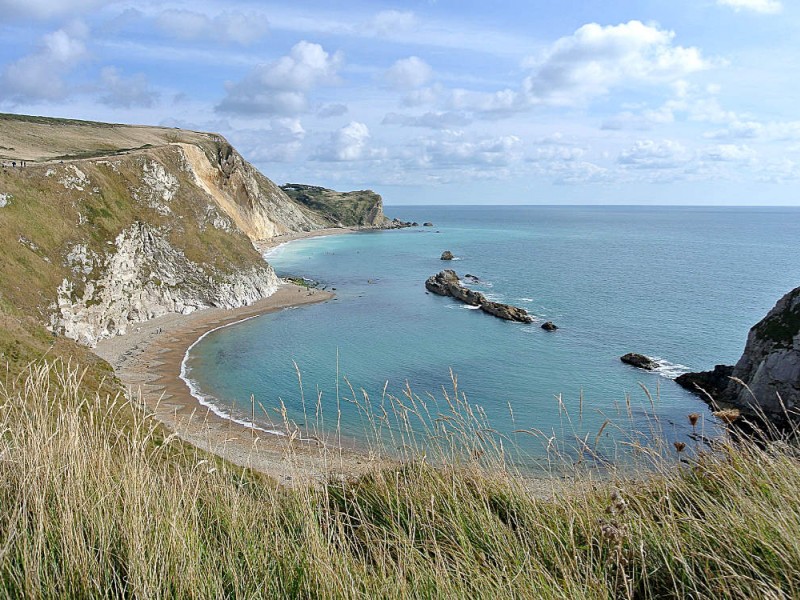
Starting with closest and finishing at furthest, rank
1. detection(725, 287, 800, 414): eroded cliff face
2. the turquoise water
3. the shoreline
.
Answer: the shoreline, detection(725, 287, 800, 414): eroded cliff face, the turquoise water

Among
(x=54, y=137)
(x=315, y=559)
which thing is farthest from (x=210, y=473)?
(x=54, y=137)

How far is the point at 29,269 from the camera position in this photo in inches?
1575

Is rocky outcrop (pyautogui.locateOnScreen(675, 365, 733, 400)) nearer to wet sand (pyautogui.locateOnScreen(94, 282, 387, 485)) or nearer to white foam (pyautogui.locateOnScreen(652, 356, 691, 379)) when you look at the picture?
white foam (pyautogui.locateOnScreen(652, 356, 691, 379))

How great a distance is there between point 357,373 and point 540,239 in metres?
138

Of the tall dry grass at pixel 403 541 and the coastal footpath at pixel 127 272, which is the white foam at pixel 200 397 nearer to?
the coastal footpath at pixel 127 272

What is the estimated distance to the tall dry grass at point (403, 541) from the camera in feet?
11.3

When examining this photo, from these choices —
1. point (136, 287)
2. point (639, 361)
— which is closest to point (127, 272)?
point (136, 287)

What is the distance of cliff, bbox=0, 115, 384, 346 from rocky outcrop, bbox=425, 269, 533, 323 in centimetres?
2257

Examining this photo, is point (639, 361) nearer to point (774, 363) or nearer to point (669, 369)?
point (669, 369)

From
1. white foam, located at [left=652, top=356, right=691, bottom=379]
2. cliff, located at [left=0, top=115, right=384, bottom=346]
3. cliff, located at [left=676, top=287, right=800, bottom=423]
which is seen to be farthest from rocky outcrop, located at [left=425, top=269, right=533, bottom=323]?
cliff, located at [left=0, top=115, right=384, bottom=346]

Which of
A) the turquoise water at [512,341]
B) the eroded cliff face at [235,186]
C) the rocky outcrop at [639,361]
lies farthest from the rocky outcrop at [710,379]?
the eroded cliff face at [235,186]

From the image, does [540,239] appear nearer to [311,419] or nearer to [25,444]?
[311,419]

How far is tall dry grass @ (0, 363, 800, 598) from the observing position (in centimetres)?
343

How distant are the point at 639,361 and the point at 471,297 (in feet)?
91.6
